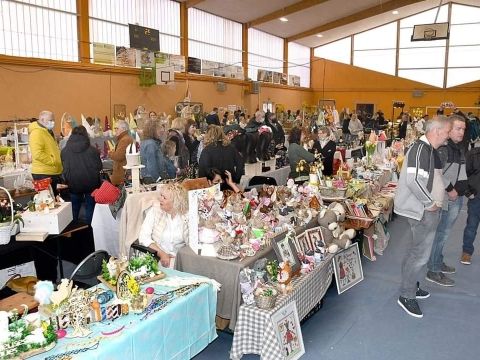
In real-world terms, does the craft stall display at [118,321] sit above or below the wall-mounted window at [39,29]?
below

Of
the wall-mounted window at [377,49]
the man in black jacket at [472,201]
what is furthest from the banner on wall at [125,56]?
the wall-mounted window at [377,49]

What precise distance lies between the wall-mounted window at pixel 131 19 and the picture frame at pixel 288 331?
29.6 ft

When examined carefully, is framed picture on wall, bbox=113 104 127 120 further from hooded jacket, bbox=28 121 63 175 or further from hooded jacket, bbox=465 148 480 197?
hooded jacket, bbox=465 148 480 197

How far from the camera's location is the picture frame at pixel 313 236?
10.4 ft

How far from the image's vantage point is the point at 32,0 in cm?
844

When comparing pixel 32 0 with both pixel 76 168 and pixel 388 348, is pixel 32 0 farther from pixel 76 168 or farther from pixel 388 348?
pixel 388 348

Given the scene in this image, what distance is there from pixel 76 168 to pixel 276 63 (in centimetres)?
1496

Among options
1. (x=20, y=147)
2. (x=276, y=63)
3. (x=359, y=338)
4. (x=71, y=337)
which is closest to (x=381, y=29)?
(x=276, y=63)

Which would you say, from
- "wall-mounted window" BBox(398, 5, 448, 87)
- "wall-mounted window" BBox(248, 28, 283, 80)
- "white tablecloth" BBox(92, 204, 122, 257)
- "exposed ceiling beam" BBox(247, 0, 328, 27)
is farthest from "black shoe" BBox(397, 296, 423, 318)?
"wall-mounted window" BBox(398, 5, 448, 87)

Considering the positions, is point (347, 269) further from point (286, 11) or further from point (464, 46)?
point (464, 46)

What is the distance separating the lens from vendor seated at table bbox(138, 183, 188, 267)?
112 inches

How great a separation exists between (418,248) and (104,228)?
2.71 m

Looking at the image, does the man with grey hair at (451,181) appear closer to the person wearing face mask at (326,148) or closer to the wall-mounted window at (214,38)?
the person wearing face mask at (326,148)

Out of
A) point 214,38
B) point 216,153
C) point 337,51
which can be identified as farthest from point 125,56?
point 337,51
